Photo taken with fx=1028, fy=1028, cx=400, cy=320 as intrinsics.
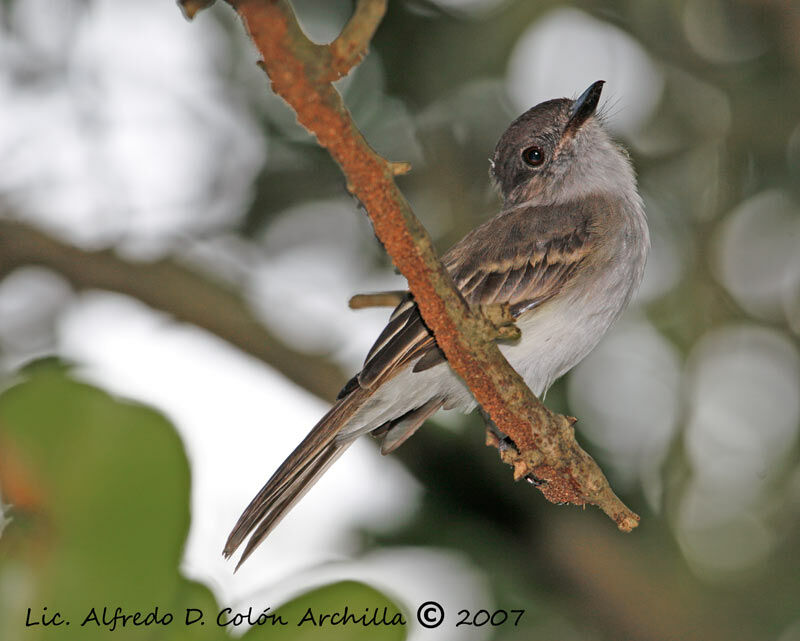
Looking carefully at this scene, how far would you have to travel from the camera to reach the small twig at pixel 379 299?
8.75 feet

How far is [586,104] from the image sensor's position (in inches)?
205

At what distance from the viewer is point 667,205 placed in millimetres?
6344

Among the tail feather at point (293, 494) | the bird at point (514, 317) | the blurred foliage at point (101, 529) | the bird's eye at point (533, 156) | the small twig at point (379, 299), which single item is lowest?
the blurred foliage at point (101, 529)

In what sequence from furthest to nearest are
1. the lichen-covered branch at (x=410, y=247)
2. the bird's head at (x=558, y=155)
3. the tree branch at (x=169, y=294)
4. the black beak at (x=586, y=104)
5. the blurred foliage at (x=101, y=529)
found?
the tree branch at (x=169, y=294) < the bird's head at (x=558, y=155) < the black beak at (x=586, y=104) < the blurred foliage at (x=101, y=529) < the lichen-covered branch at (x=410, y=247)

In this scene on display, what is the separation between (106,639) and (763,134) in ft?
16.1

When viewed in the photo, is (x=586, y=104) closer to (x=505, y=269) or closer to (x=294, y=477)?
(x=505, y=269)

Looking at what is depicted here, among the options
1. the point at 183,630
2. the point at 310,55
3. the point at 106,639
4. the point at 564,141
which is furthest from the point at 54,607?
the point at 564,141

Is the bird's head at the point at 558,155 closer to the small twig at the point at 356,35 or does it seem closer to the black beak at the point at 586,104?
the black beak at the point at 586,104

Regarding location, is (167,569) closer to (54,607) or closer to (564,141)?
(54,607)

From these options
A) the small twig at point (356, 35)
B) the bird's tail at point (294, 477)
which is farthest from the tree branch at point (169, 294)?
the small twig at point (356, 35)

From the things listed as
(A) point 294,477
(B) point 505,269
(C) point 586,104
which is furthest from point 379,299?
(C) point 586,104

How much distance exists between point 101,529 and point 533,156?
11.8 feet

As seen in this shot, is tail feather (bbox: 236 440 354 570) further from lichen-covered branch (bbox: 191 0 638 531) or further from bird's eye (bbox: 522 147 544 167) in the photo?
bird's eye (bbox: 522 147 544 167)

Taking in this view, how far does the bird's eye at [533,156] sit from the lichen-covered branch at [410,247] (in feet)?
8.07
